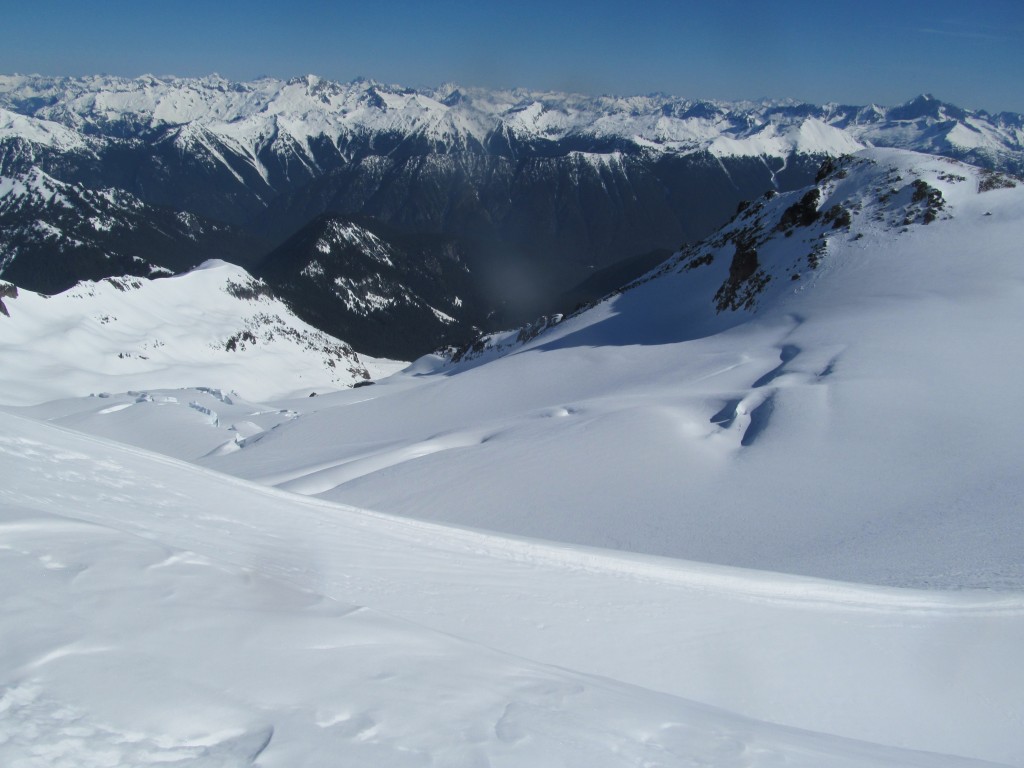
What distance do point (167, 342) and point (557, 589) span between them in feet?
296

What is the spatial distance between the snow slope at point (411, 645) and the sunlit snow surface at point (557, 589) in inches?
0.8

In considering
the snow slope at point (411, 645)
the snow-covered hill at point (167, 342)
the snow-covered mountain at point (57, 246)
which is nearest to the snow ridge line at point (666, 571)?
the snow slope at point (411, 645)

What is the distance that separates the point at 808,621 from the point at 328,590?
165 inches

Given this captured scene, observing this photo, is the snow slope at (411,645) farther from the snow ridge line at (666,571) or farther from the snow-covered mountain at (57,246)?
the snow-covered mountain at (57,246)

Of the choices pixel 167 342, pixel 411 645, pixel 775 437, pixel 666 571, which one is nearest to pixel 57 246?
pixel 167 342

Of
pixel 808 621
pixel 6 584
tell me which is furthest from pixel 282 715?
pixel 808 621

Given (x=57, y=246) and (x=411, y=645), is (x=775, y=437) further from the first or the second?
(x=57, y=246)

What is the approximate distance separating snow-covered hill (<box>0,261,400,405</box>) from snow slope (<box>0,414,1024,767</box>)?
2133 inches

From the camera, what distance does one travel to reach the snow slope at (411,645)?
2.66 metres

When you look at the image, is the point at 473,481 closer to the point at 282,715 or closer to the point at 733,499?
the point at 733,499

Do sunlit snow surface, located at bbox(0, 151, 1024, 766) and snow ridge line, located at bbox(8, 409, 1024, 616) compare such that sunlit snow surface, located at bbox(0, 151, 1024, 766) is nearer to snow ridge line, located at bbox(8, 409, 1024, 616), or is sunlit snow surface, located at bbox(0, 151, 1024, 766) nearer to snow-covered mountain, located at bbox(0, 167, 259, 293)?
snow ridge line, located at bbox(8, 409, 1024, 616)

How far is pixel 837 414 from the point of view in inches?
549

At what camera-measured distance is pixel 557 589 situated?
5.72 meters

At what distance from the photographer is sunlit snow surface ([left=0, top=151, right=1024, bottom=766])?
2797 mm
